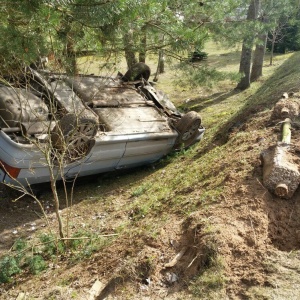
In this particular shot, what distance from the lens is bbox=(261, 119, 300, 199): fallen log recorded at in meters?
4.61

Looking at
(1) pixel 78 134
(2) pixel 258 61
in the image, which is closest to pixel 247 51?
(2) pixel 258 61

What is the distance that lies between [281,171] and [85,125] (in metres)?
3.32

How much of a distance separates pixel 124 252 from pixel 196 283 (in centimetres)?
115

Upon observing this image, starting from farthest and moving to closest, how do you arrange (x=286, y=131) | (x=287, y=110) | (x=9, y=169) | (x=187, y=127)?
(x=187, y=127) → (x=287, y=110) → (x=286, y=131) → (x=9, y=169)

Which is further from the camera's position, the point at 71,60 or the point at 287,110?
the point at 71,60

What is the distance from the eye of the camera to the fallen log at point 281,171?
15.1 feet

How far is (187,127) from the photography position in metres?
7.95

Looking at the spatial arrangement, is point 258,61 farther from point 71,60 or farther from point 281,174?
point 281,174

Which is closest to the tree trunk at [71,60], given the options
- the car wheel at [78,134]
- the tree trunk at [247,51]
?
the car wheel at [78,134]

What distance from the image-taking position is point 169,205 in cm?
576

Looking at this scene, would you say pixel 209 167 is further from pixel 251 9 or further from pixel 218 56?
pixel 218 56

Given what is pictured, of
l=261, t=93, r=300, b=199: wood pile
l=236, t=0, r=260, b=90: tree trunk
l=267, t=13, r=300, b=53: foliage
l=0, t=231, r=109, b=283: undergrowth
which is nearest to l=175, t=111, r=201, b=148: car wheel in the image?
l=261, t=93, r=300, b=199: wood pile

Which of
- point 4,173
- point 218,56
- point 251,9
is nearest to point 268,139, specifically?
point 4,173

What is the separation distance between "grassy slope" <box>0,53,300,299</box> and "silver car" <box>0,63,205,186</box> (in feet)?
1.73
